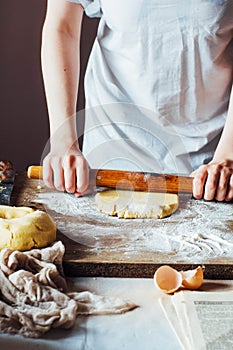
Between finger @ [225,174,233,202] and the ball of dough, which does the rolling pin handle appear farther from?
finger @ [225,174,233,202]

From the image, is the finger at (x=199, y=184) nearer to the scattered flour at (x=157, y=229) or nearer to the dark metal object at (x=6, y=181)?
the scattered flour at (x=157, y=229)

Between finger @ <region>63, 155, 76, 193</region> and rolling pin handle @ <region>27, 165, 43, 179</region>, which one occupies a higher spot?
finger @ <region>63, 155, 76, 193</region>

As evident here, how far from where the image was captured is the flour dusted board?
2.95 feet

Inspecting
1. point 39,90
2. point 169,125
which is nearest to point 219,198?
point 169,125

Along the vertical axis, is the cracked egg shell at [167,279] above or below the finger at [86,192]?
above

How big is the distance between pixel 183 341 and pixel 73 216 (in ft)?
1.32

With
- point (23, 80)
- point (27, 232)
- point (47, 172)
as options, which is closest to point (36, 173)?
point (47, 172)

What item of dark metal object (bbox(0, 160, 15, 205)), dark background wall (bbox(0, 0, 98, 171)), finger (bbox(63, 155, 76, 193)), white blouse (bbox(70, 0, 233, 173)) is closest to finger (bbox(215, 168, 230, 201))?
white blouse (bbox(70, 0, 233, 173))

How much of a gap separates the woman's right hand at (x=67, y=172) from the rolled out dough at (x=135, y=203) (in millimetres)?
40

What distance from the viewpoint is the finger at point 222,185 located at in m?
1.17

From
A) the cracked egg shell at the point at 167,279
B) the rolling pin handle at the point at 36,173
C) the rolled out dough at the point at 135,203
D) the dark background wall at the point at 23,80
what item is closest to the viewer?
the cracked egg shell at the point at 167,279

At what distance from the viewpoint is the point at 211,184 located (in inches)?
45.9

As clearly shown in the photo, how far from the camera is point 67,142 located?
1.22m

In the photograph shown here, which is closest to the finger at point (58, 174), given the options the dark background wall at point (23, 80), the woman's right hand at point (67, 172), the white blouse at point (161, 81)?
the woman's right hand at point (67, 172)
